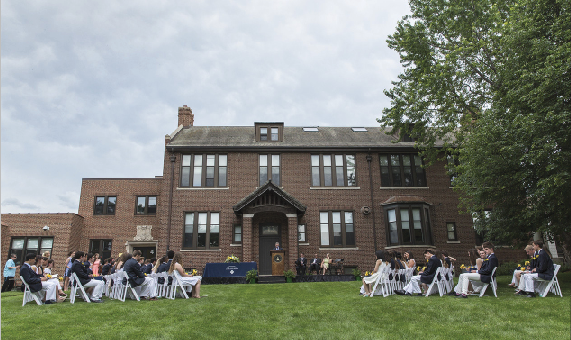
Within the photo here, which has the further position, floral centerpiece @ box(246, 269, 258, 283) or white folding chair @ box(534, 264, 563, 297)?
floral centerpiece @ box(246, 269, 258, 283)

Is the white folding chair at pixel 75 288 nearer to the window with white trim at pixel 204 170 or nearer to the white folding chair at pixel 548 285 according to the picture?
the white folding chair at pixel 548 285

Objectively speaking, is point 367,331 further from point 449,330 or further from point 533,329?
point 533,329

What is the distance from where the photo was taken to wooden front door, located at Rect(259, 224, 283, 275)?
24234mm

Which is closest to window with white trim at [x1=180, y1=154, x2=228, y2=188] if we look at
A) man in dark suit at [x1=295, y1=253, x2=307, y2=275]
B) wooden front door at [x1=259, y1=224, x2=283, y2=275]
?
wooden front door at [x1=259, y1=224, x2=283, y2=275]

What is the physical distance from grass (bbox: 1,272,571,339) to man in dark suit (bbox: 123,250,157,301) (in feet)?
3.55

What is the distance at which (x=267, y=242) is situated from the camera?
24547mm

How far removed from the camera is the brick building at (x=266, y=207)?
2441 cm

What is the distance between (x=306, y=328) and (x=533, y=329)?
4025 mm

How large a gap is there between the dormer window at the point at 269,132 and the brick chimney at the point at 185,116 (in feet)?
19.3

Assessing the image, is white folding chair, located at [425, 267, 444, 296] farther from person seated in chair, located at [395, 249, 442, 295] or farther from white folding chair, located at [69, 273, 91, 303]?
white folding chair, located at [69, 273, 91, 303]

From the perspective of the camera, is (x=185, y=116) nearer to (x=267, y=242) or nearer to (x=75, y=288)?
(x=267, y=242)

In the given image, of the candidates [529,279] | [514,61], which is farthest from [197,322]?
[514,61]

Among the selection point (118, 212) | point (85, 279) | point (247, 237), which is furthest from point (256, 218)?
point (85, 279)

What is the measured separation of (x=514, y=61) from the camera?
51.6ft
